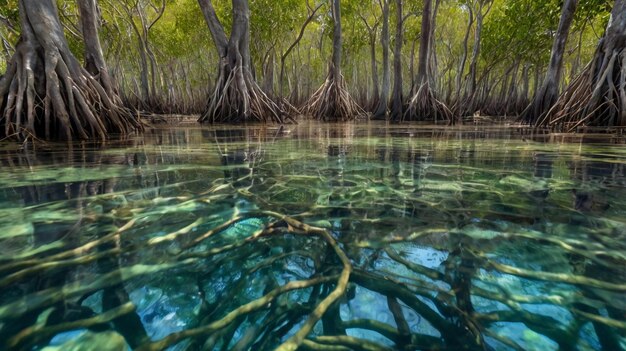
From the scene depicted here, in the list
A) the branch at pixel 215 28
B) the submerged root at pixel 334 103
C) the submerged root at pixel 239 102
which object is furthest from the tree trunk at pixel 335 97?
the branch at pixel 215 28

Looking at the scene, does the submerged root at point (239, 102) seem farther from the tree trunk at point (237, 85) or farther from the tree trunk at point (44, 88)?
the tree trunk at point (44, 88)

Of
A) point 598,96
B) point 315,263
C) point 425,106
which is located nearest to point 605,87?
point 598,96

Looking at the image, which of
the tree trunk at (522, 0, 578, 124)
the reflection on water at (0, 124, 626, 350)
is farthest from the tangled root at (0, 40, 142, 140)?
the tree trunk at (522, 0, 578, 124)

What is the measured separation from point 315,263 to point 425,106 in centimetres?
865

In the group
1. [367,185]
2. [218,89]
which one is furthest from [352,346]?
[218,89]

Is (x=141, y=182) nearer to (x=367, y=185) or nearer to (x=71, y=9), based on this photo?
(x=367, y=185)

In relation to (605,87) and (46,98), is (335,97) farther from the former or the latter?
(46,98)

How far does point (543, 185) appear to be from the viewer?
1.69m

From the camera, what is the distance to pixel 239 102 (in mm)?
7414

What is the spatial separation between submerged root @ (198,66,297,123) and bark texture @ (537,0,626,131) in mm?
5208

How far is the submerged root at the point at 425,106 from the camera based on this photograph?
873 centimetres

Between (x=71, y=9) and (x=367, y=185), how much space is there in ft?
50.2

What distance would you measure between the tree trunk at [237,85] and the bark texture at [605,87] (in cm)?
521

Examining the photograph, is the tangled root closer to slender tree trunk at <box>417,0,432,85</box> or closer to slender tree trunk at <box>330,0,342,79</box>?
slender tree trunk at <box>330,0,342,79</box>
